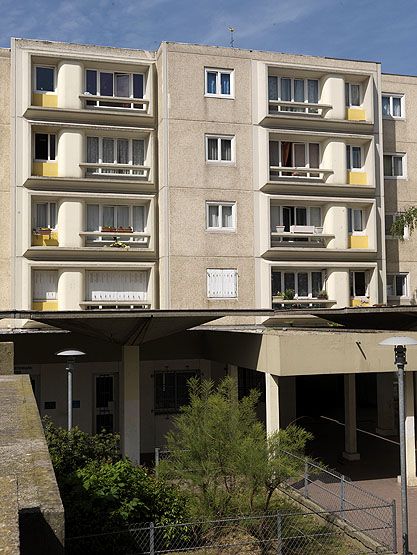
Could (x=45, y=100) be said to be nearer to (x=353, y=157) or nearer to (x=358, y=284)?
(x=353, y=157)

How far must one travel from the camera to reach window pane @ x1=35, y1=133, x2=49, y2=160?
2873 centimetres

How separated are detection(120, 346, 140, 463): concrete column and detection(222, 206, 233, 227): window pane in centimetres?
958

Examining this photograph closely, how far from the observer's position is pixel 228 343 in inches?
928

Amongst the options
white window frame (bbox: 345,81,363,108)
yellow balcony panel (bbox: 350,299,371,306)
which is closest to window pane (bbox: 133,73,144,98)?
white window frame (bbox: 345,81,363,108)

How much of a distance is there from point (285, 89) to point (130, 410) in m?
17.4

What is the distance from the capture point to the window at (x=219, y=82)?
96.2 ft

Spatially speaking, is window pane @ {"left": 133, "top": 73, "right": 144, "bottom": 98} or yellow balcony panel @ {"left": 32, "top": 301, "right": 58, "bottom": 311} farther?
window pane @ {"left": 133, "top": 73, "right": 144, "bottom": 98}

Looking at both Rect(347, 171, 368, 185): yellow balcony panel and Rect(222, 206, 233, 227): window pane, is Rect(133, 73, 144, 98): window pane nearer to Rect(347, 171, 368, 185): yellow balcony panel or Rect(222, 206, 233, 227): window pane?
Rect(222, 206, 233, 227): window pane

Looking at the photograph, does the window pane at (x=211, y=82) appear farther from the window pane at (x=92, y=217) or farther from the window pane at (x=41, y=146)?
the window pane at (x=41, y=146)

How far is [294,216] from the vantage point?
31.0 metres


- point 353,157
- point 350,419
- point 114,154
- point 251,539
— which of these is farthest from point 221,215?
point 251,539

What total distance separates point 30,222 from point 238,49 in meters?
12.1

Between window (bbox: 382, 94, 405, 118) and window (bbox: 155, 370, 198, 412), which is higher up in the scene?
window (bbox: 382, 94, 405, 118)

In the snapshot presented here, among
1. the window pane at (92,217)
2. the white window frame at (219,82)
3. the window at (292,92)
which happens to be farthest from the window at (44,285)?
the window at (292,92)
